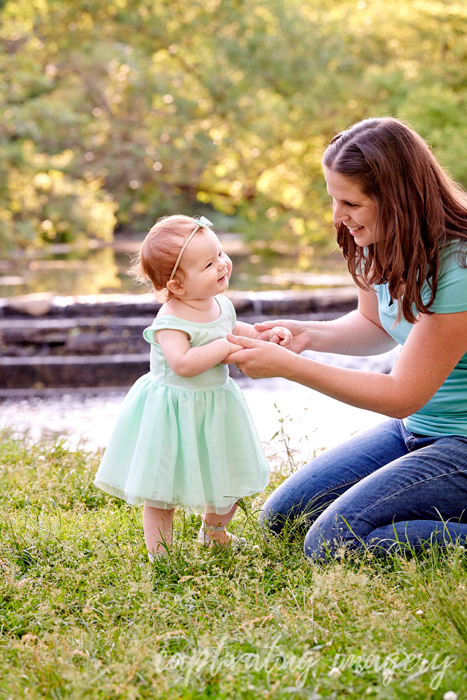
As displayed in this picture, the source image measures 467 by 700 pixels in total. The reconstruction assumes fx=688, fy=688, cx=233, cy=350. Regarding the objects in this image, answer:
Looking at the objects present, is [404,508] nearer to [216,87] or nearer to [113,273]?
[113,273]

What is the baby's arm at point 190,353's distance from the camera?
230 cm

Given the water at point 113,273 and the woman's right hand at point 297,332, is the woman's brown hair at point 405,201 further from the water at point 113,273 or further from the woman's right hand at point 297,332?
the water at point 113,273

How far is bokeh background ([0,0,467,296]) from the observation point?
12672 millimetres

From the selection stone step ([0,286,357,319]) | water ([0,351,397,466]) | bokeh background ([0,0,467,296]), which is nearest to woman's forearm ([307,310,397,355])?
water ([0,351,397,466])

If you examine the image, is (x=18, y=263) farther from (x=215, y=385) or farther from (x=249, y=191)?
(x=215, y=385)

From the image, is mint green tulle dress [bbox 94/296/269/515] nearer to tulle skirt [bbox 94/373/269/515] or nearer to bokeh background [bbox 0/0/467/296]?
tulle skirt [bbox 94/373/269/515]

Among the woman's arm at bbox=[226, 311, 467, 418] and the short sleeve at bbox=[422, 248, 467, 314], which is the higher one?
the short sleeve at bbox=[422, 248, 467, 314]

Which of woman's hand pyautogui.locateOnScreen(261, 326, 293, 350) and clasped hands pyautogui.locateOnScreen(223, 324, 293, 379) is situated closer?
clasped hands pyautogui.locateOnScreen(223, 324, 293, 379)

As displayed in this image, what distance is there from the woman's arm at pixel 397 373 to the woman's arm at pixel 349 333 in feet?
1.51

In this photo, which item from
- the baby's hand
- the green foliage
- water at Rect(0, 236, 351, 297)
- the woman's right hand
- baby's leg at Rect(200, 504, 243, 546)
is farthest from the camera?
the green foliage

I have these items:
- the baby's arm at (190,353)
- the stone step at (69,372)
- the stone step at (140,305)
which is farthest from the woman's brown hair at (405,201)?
the stone step at (140,305)

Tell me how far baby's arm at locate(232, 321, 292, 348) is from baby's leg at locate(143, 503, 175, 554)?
713 millimetres

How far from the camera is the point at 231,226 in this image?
30.0 meters

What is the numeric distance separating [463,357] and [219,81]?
12.0 metres
